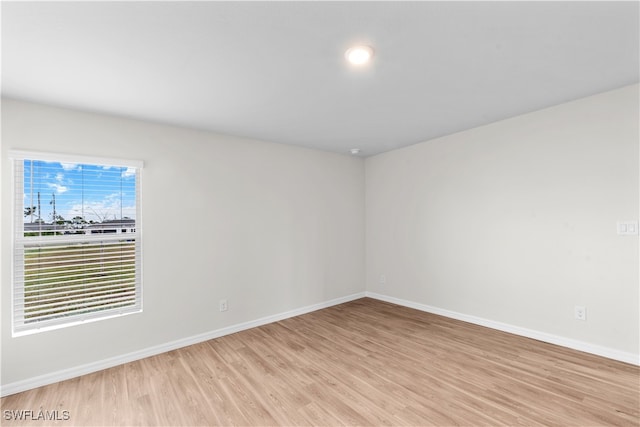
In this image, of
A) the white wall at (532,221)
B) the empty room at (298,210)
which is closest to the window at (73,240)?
the empty room at (298,210)

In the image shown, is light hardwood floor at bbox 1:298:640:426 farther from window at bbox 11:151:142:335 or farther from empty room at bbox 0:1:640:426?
window at bbox 11:151:142:335

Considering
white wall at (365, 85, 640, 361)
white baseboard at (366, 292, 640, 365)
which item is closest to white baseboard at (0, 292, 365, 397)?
white baseboard at (366, 292, 640, 365)

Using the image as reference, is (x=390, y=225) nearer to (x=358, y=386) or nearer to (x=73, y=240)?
(x=358, y=386)

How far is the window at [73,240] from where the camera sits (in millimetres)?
2408

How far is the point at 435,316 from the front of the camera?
3.85 metres

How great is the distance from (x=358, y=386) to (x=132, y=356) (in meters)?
2.17

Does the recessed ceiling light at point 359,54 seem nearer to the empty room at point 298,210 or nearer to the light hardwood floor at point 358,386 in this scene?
the empty room at point 298,210

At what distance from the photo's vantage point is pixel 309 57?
1.89 metres

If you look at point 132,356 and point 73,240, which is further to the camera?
point 132,356

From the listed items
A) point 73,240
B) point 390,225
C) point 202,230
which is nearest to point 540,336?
point 390,225

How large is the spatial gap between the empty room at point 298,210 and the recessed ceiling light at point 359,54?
0.6 inches

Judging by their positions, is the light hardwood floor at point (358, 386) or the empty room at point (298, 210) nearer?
the empty room at point (298, 210)

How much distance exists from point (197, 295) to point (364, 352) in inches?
74.5

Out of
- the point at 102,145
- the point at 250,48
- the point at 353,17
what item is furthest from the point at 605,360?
the point at 102,145
